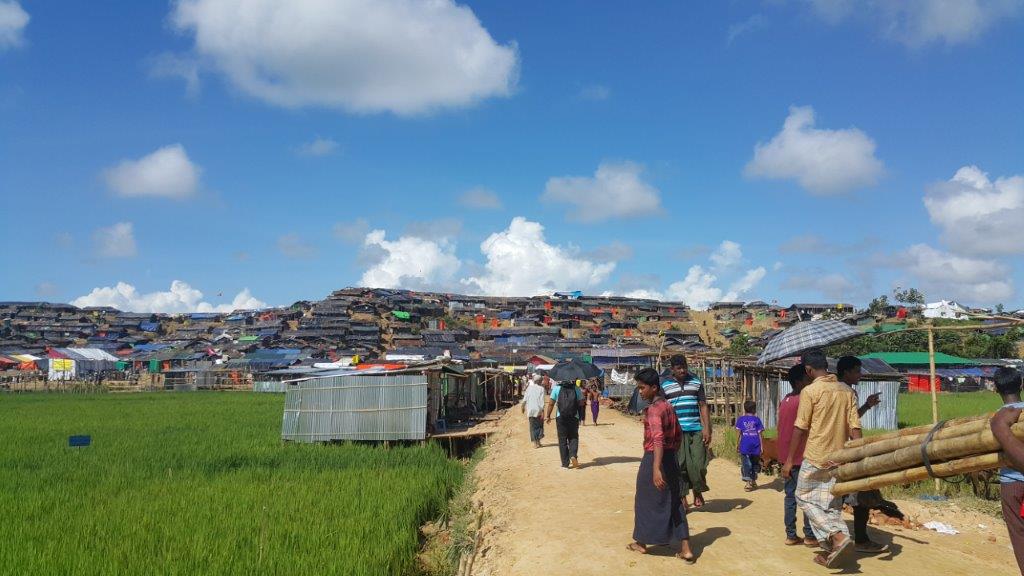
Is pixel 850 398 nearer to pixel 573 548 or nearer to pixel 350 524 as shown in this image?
pixel 573 548

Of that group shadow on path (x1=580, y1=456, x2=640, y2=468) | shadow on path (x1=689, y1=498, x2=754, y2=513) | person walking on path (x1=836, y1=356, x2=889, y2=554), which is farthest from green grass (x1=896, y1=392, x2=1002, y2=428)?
person walking on path (x1=836, y1=356, x2=889, y2=554)

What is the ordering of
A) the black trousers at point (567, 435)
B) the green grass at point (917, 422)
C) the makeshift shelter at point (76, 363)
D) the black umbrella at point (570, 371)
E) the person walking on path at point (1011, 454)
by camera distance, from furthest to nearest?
the makeshift shelter at point (76, 363)
the black umbrella at point (570, 371)
the black trousers at point (567, 435)
the green grass at point (917, 422)
the person walking on path at point (1011, 454)

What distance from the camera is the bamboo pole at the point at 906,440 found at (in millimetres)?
4549

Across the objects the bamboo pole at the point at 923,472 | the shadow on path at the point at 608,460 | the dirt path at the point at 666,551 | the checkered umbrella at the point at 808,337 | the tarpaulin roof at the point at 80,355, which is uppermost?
the tarpaulin roof at the point at 80,355

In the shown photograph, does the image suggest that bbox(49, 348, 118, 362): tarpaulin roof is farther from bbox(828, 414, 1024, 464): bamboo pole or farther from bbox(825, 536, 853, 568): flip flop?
bbox(828, 414, 1024, 464): bamboo pole

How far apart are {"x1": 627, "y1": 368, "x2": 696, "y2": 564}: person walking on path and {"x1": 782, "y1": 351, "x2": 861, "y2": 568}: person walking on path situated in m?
0.99

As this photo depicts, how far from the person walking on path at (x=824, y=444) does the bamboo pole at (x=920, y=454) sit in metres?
0.28

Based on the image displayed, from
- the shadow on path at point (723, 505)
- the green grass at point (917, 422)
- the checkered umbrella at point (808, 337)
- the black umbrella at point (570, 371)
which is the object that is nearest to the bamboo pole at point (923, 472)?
the shadow on path at point (723, 505)

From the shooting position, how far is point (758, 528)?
7359 mm

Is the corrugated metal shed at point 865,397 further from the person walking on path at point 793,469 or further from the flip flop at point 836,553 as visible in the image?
the flip flop at point 836,553

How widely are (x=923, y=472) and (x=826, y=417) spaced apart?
1.05 meters

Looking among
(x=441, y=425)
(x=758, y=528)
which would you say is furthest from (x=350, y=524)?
(x=441, y=425)

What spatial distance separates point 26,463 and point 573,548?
43.1 ft

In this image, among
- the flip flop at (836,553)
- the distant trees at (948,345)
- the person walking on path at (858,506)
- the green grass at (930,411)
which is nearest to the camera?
the flip flop at (836,553)
